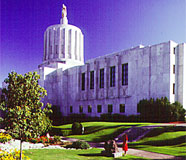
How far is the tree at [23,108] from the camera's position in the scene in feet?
35.4

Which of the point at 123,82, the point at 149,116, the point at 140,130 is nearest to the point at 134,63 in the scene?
the point at 123,82

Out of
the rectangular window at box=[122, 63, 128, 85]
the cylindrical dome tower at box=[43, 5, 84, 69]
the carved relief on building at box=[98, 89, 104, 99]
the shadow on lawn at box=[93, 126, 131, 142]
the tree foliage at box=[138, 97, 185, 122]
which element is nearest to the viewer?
the shadow on lawn at box=[93, 126, 131, 142]

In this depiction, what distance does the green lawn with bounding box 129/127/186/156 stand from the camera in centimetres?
1756

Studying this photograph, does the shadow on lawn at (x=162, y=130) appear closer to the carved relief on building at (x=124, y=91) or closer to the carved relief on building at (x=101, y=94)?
the carved relief on building at (x=124, y=91)

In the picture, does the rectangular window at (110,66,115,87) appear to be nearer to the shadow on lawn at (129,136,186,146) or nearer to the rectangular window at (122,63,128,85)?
the rectangular window at (122,63,128,85)

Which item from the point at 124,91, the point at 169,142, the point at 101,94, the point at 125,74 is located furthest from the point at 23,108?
the point at 101,94

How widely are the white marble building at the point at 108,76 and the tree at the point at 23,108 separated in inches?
1059

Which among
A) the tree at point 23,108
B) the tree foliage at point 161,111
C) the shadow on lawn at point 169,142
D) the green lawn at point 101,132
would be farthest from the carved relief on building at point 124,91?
the tree at point 23,108

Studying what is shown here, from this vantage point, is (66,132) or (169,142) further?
(66,132)

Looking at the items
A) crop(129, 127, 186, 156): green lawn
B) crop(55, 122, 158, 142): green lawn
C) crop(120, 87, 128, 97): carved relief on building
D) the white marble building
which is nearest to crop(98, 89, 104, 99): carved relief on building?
the white marble building

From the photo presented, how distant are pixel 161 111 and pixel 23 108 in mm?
26175

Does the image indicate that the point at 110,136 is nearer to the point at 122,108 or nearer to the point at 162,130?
the point at 162,130

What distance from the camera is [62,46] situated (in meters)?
62.8

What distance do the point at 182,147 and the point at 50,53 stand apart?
172 ft
